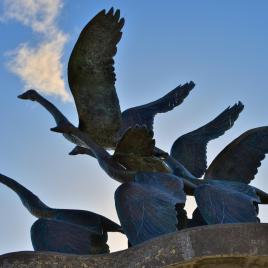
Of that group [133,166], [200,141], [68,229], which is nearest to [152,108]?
[200,141]

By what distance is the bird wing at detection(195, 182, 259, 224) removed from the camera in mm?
7223

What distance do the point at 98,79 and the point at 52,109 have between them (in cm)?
77

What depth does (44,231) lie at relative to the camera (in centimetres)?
716

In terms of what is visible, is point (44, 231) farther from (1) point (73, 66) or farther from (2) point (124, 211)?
(1) point (73, 66)

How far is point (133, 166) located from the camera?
7.70 m

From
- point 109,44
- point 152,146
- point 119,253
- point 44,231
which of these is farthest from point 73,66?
point 119,253

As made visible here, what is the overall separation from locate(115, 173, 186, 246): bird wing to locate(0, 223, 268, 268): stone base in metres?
0.62

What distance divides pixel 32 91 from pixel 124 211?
289 cm

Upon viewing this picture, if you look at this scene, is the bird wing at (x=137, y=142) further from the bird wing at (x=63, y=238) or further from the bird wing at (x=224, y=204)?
the bird wing at (x=63, y=238)

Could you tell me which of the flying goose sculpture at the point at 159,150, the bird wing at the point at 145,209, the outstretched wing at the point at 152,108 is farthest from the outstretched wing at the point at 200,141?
the bird wing at the point at 145,209

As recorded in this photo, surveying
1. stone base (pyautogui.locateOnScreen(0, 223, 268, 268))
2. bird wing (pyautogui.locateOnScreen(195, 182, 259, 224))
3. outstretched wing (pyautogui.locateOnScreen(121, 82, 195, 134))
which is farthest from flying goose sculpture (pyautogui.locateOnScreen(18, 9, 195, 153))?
stone base (pyautogui.locateOnScreen(0, 223, 268, 268))

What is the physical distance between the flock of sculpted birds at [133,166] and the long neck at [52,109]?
0.01m

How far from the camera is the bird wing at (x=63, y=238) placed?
23.2 ft

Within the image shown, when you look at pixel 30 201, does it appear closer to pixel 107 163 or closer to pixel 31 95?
pixel 107 163
